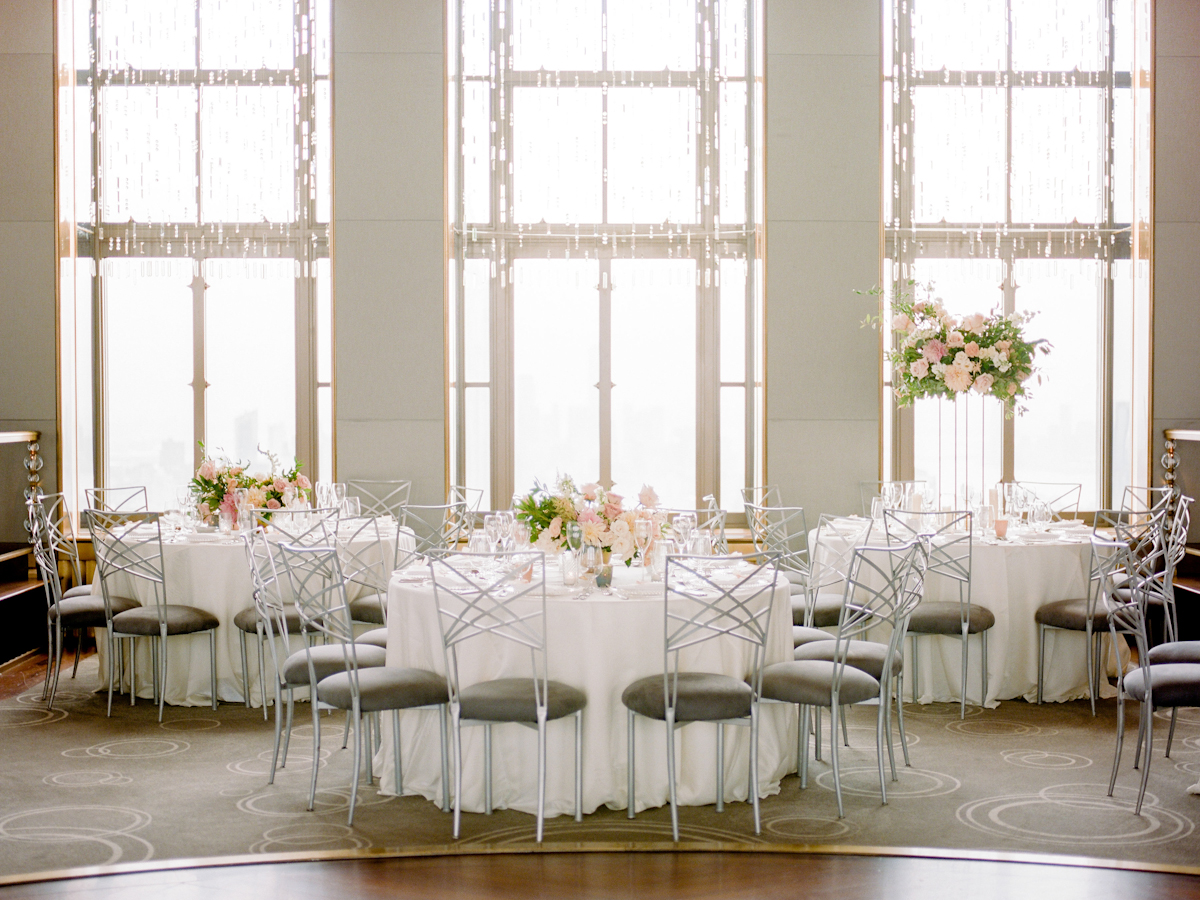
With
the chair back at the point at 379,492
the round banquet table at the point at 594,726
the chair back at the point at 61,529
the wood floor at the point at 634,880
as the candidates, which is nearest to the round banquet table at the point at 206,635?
the chair back at the point at 61,529

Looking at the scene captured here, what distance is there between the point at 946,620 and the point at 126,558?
14.3 feet

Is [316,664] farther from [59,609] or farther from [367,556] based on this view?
[59,609]

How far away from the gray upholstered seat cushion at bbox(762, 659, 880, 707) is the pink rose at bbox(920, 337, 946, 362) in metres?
2.87

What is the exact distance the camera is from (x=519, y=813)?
14.1ft

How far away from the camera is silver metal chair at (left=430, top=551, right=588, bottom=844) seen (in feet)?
13.1

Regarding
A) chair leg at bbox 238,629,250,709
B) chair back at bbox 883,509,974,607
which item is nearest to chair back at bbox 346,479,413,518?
chair leg at bbox 238,629,250,709

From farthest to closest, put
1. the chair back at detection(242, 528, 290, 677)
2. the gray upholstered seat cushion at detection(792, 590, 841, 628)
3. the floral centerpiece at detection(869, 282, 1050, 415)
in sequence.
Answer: the floral centerpiece at detection(869, 282, 1050, 415) → the gray upholstered seat cushion at detection(792, 590, 841, 628) → the chair back at detection(242, 528, 290, 677)

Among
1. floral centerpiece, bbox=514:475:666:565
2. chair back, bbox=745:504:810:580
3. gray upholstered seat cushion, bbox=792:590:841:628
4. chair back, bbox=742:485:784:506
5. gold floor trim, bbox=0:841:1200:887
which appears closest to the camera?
gold floor trim, bbox=0:841:1200:887

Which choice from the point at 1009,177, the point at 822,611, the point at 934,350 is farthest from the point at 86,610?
the point at 1009,177

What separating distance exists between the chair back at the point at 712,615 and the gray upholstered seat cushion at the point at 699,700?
37 millimetres

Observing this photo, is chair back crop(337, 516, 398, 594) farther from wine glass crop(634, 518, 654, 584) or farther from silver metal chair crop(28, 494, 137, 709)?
wine glass crop(634, 518, 654, 584)

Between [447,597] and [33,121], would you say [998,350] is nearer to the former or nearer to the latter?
[447,597]

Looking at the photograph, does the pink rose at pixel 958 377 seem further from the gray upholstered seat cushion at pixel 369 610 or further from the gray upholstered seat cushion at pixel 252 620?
the gray upholstered seat cushion at pixel 252 620

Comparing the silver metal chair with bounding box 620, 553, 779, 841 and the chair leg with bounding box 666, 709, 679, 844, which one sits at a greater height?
the silver metal chair with bounding box 620, 553, 779, 841
